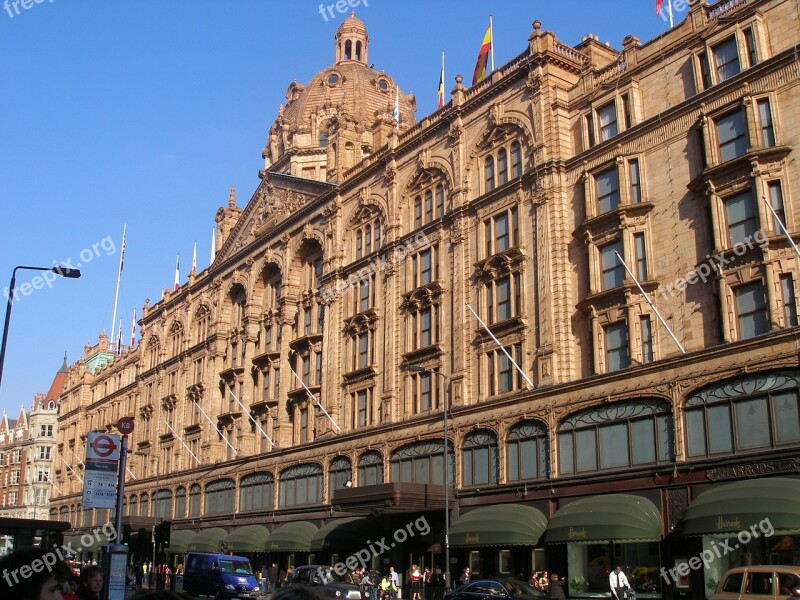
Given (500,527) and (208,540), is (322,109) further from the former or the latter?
(500,527)

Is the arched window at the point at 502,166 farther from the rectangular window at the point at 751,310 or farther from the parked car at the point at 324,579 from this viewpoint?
the parked car at the point at 324,579

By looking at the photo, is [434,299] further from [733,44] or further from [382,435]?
[733,44]

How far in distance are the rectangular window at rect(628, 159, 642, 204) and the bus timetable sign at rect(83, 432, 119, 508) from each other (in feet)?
81.6

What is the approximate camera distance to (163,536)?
27188 mm

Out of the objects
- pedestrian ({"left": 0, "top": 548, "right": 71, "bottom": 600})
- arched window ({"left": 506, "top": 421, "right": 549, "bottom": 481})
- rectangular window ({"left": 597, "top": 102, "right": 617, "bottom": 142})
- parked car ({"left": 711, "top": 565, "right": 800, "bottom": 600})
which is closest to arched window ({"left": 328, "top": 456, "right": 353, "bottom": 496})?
arched window ({"left": 506, "top": 421, "right": 549, "bottom": 481})

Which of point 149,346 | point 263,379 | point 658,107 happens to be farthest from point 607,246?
point 149,346

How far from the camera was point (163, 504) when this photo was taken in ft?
260

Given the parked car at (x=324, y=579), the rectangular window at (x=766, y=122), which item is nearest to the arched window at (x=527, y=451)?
the parked car at (x=324, y=579)

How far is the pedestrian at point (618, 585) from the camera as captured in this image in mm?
30969

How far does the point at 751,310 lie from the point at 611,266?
763 centimetres

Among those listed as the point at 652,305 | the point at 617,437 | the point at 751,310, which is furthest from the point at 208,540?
the point at 751,310

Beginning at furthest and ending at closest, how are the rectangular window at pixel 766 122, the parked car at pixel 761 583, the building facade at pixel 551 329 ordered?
the rectangular window at pixel 766 122
the building facade at pixel 551 329
the parked car at pixel 761 583

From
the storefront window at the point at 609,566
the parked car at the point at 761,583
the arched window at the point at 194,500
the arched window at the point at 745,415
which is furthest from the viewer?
the arched window at the point at 194,500

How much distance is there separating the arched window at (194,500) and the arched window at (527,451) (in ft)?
127
